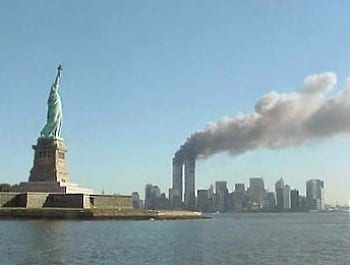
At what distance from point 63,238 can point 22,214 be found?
33.2 metres

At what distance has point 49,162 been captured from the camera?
9488cm

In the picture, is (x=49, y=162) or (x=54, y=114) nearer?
(x=49, y=162)

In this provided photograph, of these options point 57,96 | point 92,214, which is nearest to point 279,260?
point 92,214

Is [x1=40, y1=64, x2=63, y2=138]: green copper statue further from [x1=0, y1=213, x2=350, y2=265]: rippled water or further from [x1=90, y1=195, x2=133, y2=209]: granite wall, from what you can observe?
[x1=0, y1=213, x2=350, y2=265]: rippled water

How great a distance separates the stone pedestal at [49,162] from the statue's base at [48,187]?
5.08 feet

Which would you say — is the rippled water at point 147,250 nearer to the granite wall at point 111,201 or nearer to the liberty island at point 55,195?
the liberty island at point 55,195

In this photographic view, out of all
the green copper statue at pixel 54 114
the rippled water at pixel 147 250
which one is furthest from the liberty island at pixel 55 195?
the rippled water at pixel 147 250

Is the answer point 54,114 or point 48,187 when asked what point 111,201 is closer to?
point 48,187

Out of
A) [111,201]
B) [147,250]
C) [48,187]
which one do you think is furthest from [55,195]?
[147,250]

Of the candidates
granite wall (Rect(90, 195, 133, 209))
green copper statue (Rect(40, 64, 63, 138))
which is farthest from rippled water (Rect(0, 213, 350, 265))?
green copper statue (Rect(40, 64, 63, 138))

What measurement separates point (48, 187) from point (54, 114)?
15.4 m

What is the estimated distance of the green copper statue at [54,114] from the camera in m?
99.7

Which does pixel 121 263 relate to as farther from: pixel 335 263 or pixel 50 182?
pixel 50 182

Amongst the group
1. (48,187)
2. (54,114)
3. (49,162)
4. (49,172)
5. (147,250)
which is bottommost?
(147,250)
